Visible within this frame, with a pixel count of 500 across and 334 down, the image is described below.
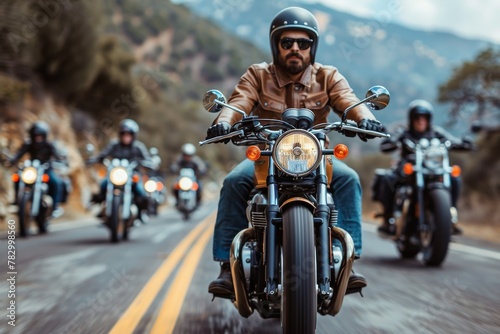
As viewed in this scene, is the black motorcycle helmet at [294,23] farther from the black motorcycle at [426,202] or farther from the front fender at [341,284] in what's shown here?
the black motorcycle at [426,202]

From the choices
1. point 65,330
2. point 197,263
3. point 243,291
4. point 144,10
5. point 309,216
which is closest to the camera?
point 309,216

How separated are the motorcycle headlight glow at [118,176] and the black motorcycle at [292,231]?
20.2ft

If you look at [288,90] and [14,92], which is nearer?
[288,90]

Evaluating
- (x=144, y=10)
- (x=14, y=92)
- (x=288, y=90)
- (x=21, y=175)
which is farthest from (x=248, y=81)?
(x=144, y=10)

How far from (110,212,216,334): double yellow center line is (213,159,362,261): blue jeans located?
1.97ft

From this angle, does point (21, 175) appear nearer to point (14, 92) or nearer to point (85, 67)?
point (14, 92)

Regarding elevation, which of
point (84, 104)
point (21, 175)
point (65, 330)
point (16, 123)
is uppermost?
point (84, 104)

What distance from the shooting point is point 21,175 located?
10.4 meters

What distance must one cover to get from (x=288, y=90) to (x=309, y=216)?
4.60 ft

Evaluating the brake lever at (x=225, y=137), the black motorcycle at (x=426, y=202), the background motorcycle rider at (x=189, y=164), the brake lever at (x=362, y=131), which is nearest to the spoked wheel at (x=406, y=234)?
the black motorcycle at (x=426, y=202)

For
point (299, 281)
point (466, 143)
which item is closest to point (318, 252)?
point (299, 281)

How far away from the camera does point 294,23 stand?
4273mm

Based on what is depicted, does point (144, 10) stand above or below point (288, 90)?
above

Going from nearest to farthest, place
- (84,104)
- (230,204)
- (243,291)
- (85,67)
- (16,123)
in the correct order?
(243,291) → (230,204) → (16,123) → (85,67) → (84,104)
